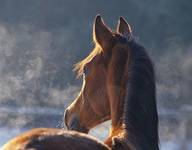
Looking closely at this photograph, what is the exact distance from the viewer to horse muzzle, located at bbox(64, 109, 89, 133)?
4.81m

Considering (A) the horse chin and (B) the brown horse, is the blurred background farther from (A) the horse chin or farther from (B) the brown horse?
(B) the brown horse

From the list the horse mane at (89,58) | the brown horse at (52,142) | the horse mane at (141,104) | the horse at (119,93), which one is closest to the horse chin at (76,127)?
the horse at (119,93)

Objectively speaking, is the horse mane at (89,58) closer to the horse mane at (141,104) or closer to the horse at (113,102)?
the horse at (113,102)

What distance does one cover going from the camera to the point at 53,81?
14047mm

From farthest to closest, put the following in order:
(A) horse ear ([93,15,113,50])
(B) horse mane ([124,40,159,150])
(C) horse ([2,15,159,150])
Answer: (A) horse ear ([93,15,113,50]) → (B) horse mane ([124,40,159,150]) → (C) horse ([2,15,159,150])

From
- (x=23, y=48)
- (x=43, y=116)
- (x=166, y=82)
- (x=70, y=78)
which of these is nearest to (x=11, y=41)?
(x=23, y=48)

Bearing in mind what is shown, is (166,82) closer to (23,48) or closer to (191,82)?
(191,82)

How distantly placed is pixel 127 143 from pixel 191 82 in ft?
36.2

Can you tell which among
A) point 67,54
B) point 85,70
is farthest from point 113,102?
point 67,54

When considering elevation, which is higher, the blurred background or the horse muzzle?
the horse muzzle

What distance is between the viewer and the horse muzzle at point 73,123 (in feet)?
15.8

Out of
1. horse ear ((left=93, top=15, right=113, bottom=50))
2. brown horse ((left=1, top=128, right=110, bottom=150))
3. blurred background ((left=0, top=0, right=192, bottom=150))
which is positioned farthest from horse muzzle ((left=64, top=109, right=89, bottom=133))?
blurred background ((left=0, top=0, right=192, bottom=150))

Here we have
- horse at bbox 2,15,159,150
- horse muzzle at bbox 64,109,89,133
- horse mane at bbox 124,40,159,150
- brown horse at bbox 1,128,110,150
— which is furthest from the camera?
horse muzzle at bbox 64,109,89,133

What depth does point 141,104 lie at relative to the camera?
385 cm
